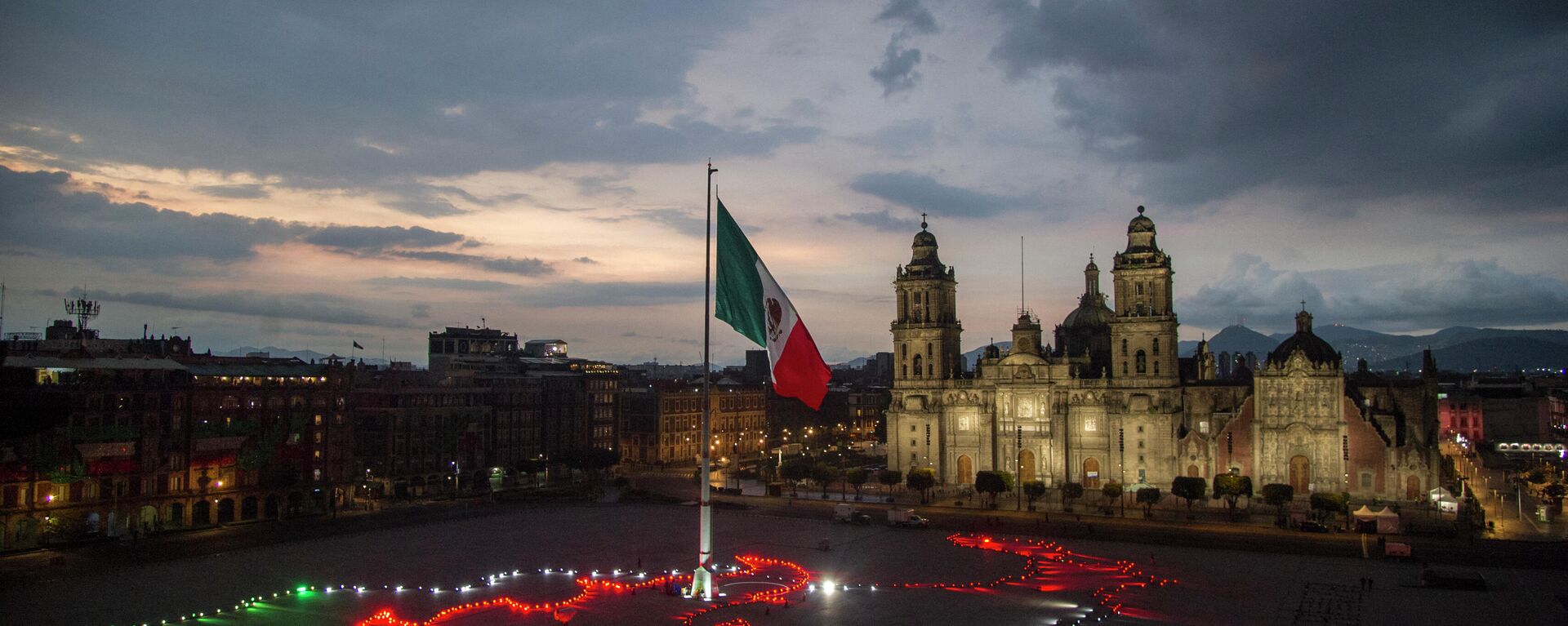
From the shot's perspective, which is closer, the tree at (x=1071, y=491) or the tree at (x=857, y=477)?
the tree at (x=1071, y=491)

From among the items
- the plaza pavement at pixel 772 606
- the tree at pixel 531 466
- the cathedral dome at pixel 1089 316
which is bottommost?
the plaza pavement at pixel 772 606

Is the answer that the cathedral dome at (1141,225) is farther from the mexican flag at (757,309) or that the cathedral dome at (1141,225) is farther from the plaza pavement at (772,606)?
the mexican flag at (757,309)

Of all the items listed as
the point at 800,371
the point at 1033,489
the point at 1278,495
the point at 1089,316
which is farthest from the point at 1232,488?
the point at 800,371

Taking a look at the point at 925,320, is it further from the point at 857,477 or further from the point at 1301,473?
the point at 1301,473

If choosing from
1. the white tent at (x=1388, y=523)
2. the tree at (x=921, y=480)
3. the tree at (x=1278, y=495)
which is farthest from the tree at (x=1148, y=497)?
the tree at (x=921, y=480)

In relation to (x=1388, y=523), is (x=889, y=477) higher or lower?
higher
